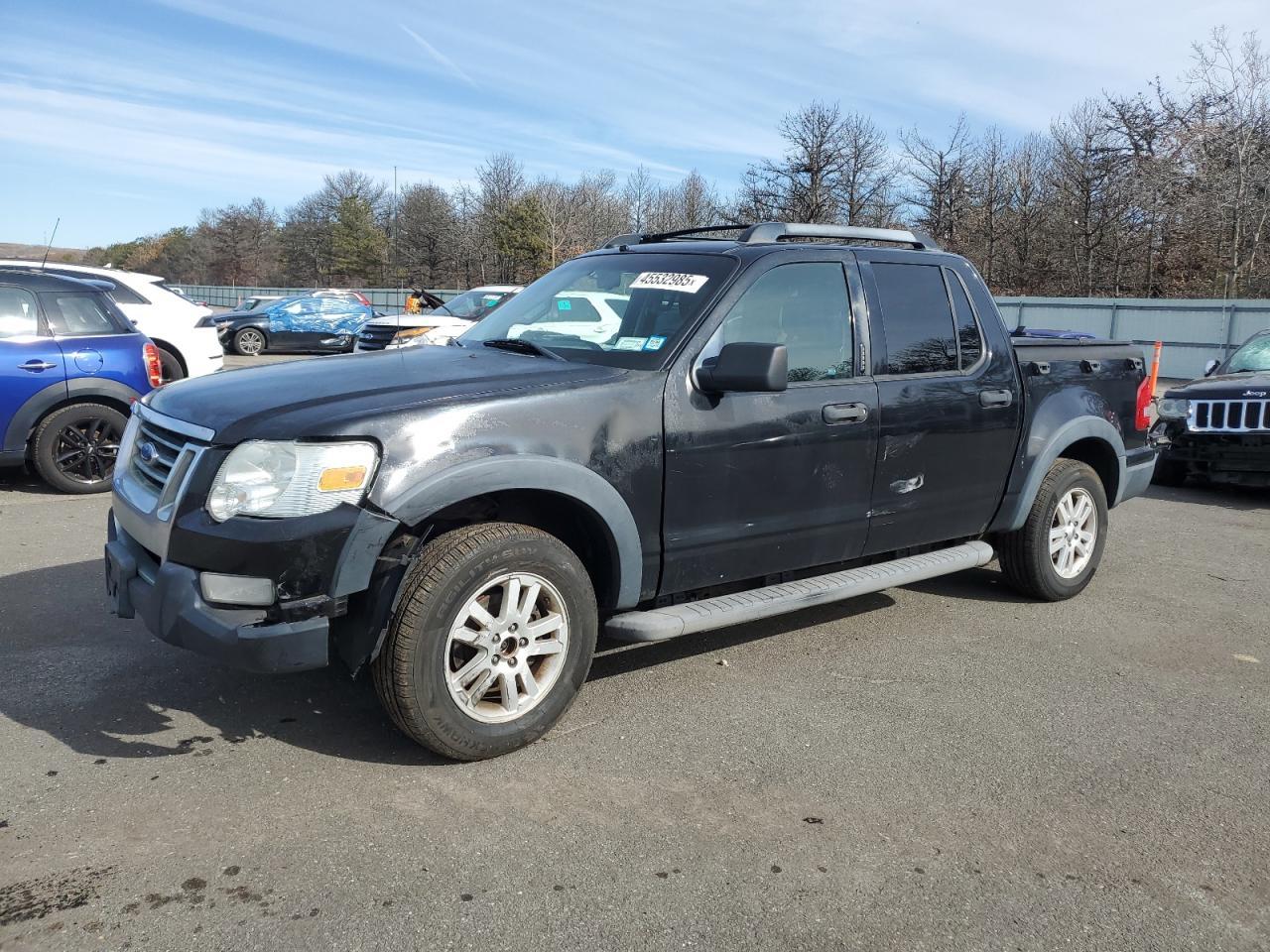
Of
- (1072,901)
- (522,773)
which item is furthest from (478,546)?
(1072,901)

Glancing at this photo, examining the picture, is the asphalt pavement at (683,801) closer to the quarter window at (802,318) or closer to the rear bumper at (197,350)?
the quarter window at (802,318)

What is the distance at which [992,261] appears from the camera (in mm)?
40281

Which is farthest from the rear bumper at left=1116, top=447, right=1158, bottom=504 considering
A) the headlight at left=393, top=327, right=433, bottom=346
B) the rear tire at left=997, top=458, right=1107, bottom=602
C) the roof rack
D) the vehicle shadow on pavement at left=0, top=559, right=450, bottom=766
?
the headlight at left=393, top=327, right=433, bottom=346

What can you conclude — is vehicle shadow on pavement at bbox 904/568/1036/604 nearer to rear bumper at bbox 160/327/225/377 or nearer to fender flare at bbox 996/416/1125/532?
fender flare at bbox 996/416/1125/532

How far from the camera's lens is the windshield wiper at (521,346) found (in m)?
4.39

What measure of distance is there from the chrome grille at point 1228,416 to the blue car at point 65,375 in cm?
872

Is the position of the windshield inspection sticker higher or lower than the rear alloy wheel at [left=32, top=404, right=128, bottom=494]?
higher

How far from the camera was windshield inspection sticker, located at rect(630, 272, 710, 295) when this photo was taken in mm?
4426

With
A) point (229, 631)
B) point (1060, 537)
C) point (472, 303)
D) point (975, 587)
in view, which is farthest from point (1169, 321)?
point (229, 631)

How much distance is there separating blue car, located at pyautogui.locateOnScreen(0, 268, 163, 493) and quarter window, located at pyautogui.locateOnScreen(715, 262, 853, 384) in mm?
5884

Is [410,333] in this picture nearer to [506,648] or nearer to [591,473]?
[591,473]

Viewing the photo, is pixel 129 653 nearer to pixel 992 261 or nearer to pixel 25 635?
pixel 25 635

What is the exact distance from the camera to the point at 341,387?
3.81 meters

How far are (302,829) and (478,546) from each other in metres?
1.03
